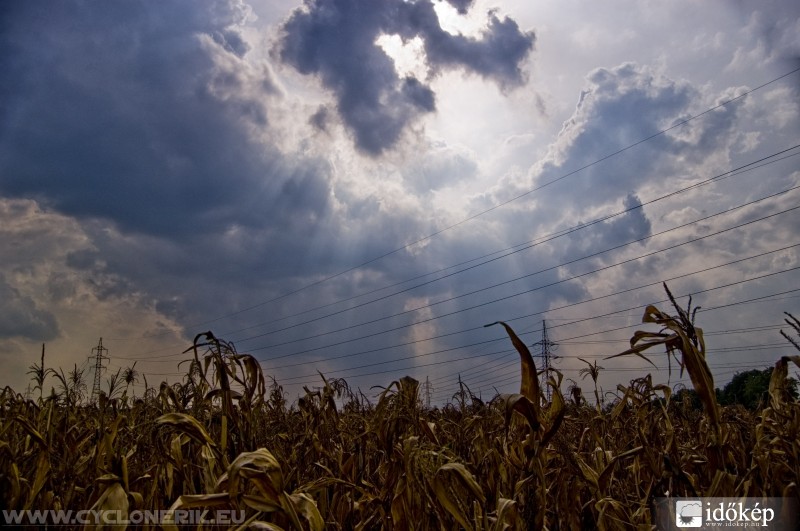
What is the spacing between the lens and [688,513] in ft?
10.2

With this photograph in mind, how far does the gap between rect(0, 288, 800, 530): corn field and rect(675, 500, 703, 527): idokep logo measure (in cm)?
15

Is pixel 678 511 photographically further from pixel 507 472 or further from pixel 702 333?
pixel 702 333

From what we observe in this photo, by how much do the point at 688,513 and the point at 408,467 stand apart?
5.50 ft

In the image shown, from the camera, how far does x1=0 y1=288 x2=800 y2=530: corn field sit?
2.28m

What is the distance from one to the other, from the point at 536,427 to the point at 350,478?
8.73 ft

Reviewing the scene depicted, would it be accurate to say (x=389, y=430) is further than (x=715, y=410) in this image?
Yes

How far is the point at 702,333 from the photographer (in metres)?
2.36

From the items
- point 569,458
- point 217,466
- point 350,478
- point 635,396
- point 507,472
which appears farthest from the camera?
point 635,396

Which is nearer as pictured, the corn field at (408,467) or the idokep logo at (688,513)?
the corn field at (408,467)

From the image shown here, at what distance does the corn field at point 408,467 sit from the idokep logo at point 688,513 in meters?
0.15

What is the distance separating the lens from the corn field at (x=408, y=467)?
89.8 inches

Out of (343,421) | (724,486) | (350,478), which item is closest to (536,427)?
(724,486)

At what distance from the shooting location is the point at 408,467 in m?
3.11

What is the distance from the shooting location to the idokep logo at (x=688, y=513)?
2996mm
